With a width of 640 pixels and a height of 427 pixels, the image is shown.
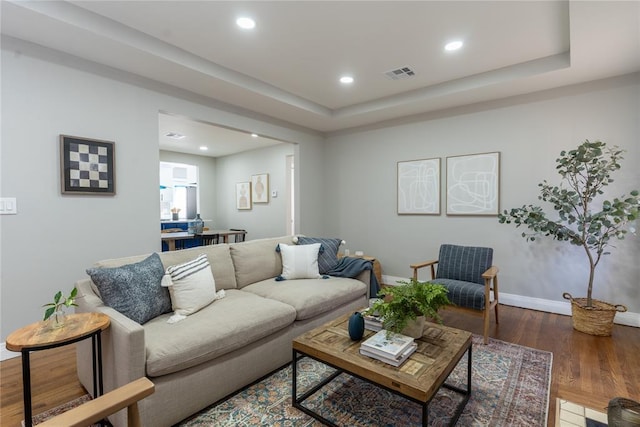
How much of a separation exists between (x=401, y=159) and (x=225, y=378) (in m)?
3.79

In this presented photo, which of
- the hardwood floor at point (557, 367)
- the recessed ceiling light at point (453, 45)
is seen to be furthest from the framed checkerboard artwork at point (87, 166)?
the recessed ceiling light at point (453, 45)

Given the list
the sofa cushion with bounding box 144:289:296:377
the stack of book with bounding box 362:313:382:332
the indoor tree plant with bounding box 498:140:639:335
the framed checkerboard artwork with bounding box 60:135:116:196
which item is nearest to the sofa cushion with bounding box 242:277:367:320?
the sofa cushion with bounding box 144:289:296:377

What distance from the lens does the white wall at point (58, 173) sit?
2.45 m

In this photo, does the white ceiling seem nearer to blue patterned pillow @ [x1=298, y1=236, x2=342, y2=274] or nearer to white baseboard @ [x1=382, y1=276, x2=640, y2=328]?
blue patterned pillow @ [x1=298, y1=236, x2=342, y2=274]

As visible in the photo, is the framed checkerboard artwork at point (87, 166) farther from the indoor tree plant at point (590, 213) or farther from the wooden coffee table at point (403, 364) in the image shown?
the indoor tree plant at point (590, 213)

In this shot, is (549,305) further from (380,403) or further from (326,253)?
(380,403)

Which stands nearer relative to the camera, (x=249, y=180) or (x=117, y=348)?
(x=117, y=348)

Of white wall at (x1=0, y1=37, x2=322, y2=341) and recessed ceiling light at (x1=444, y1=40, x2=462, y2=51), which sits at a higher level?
recessed ceiling light at (x1=444, y1=40, x2=462, y2=51)

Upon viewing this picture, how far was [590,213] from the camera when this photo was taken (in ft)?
10.5

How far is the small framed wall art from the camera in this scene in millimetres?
7062

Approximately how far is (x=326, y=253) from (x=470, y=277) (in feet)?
5.09

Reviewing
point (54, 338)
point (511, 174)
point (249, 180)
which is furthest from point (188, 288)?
point (249, 180)

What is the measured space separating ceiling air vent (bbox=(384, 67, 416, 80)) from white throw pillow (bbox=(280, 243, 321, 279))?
2134 millimetres

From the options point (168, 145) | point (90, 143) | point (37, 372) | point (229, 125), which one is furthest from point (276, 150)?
point (37, 372)
